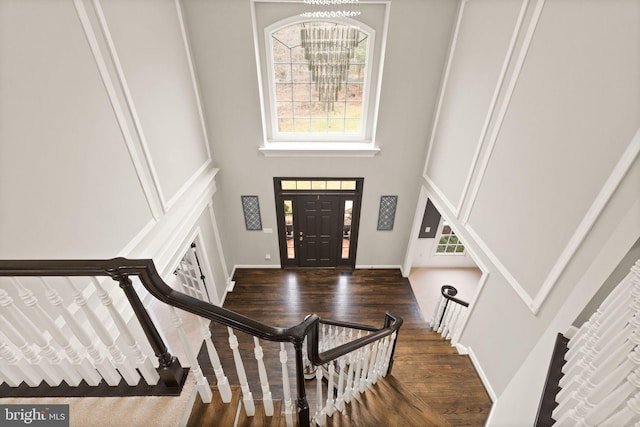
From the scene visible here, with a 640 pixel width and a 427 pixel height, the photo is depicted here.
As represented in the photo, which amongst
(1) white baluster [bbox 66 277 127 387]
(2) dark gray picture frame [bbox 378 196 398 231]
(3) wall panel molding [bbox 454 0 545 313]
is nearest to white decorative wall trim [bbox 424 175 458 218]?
(3) wall panel molding [bbox 454 0 545 313]

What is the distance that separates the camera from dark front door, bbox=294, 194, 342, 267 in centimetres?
566

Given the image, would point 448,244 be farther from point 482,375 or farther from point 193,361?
point 193,361

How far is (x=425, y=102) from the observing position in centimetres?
472

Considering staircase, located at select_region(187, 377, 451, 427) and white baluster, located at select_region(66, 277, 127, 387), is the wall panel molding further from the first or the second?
white baluster, located at select_region(66, 277, 127, 387)

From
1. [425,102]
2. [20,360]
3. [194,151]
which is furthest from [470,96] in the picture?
[20,360]

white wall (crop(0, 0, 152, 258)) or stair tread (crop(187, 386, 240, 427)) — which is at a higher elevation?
white wall (crop(0, 0, 152, 258))

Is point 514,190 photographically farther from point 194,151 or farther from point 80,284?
point 194,151

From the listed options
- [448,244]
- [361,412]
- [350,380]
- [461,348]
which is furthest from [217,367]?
[448,244]

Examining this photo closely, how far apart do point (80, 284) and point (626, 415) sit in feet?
10.8

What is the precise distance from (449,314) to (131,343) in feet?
14.6

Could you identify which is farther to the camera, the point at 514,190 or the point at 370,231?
the point at 370,231

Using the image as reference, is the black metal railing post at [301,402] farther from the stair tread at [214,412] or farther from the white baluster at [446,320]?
the white baluster at [446,320]

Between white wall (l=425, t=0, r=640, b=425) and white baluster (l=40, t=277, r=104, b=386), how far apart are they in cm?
262

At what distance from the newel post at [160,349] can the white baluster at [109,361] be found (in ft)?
0.48
